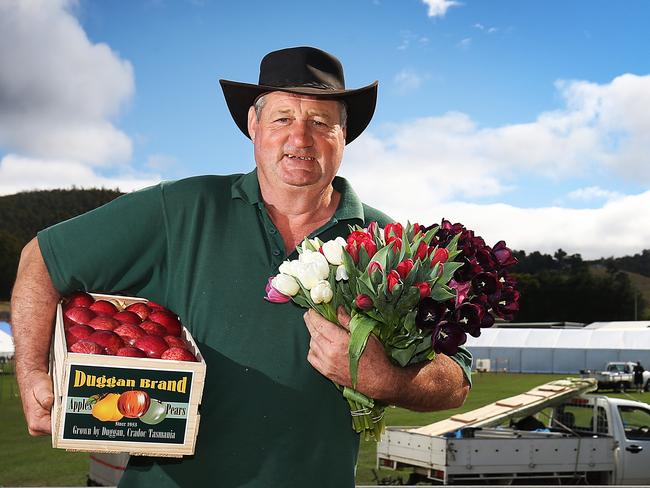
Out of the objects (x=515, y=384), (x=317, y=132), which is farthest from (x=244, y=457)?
(x=515, y=384)

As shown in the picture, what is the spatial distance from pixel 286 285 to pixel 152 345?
1.50 feet

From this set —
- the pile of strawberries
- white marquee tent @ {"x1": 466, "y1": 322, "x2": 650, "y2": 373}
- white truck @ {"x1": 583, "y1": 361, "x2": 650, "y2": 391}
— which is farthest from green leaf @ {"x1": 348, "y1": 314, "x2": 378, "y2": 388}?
white marquee tent @ {"x1": 466, "y1": 322, "x2": 650, "y2": 373}

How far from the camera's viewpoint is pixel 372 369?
2.49 meters

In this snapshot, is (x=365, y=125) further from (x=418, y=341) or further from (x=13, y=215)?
(x=13, y=215)

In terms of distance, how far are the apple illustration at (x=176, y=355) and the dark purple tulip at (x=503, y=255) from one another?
1054 millimetres

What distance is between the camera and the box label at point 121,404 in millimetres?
2363

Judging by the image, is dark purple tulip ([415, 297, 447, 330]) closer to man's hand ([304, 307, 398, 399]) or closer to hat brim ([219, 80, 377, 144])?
man's hand ([304, 307, 398, 399])

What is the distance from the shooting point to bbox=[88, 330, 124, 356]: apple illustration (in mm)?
2492

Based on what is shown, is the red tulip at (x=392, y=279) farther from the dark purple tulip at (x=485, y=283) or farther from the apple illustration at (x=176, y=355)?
the apple illustration at (x=176, y=355)

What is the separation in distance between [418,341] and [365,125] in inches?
46.8

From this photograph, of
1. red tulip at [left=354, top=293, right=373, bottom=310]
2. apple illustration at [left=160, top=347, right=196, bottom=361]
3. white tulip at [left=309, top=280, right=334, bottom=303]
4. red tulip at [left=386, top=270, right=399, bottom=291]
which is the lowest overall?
apple illustration at [left=160, top=347, right=196, bottom=361]

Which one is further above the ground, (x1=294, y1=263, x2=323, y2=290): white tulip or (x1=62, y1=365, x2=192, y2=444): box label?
(x1=294, y1=263, x2=323, y2=290): white tulip

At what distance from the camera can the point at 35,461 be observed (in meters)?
15.4

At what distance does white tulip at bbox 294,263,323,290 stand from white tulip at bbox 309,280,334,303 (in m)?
0.02
